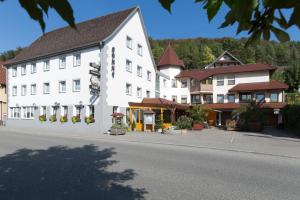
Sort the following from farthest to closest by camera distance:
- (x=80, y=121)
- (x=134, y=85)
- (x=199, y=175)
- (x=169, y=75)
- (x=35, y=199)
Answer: (x=169, y=75) < (x=134, y=85) < (x=80, y=121) < (x=199, y=175) < (x=35, y=199)

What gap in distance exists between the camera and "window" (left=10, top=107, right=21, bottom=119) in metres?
34.6

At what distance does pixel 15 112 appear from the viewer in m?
35.0

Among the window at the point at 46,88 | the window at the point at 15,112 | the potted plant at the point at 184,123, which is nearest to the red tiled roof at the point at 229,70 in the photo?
the potted plant at the point at 184,123

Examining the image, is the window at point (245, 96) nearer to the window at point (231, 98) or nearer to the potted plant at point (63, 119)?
the window at point (231, 98)

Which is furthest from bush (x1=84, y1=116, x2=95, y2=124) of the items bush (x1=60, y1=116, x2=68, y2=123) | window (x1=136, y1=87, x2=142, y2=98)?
window (x1=136, y1=87, x2=142, y2=98)

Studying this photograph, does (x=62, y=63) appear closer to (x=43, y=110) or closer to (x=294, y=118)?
(x=43, y=110)

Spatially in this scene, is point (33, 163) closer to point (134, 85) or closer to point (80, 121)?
point (80, 121)

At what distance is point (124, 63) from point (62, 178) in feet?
75.7

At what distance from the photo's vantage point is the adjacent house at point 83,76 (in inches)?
1068

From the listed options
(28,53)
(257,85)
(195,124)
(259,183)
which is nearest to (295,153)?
(259,183)

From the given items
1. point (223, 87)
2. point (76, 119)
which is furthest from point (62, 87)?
point (223, 87)

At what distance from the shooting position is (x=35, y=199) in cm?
613

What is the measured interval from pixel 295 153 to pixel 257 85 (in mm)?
27492

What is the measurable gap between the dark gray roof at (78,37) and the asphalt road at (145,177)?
18614 mm
